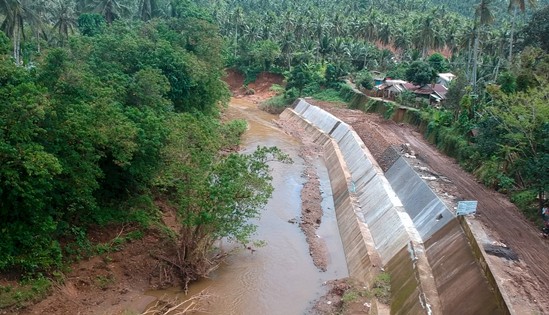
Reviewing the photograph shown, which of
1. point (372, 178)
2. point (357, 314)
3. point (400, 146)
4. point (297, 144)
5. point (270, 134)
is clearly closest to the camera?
point (357, 314)

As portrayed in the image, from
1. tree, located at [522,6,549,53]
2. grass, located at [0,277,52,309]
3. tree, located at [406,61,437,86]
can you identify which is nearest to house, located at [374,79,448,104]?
tree, located at [406,61,437,86]

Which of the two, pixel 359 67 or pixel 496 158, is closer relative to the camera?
pixel 496 158

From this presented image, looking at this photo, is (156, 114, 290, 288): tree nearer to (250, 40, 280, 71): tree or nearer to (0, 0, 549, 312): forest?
(0, 0, 549, 312): forest

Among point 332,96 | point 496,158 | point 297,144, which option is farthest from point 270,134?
point 496,158

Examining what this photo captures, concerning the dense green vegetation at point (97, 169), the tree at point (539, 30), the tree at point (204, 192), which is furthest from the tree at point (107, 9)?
the tree at point (539, 30)

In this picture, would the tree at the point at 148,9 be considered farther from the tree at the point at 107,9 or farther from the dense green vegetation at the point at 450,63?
the dense green vegetation at the point at 450,63

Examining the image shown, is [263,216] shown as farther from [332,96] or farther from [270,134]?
[332,96]
